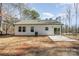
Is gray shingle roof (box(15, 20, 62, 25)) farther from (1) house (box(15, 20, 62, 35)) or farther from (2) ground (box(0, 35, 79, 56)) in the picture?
(2) ground (box(0, 35, 79, 56))

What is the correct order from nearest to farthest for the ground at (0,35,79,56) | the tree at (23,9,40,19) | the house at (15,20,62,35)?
the ground at (0,35,79,56) < the tree at (23,9,40,19) < the house at (15,20,62,35)

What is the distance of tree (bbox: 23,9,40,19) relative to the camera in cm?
668

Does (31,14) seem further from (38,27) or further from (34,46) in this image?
(34,46)

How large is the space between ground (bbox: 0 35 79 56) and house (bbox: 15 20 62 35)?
7.0 inches

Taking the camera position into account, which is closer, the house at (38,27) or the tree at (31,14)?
the tree at (31,14)

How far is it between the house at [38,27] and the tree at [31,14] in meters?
0.15

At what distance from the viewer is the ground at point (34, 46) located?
21.4 feet

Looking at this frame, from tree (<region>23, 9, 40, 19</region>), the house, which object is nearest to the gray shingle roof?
the house

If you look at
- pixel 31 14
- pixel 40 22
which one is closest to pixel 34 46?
pixel 40 22

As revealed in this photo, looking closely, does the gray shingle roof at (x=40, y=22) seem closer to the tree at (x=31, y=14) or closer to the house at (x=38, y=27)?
the house at (x=38, y=27)

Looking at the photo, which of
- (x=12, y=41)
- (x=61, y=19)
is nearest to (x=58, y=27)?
(x=61, y=19)

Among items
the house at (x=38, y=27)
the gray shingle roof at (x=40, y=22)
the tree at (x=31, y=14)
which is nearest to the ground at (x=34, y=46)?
the house at (x=38, y=27)

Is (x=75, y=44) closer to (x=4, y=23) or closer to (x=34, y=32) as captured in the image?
(x=34, y=32)

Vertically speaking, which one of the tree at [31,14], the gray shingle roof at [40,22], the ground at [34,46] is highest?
the tree at [31,14]
